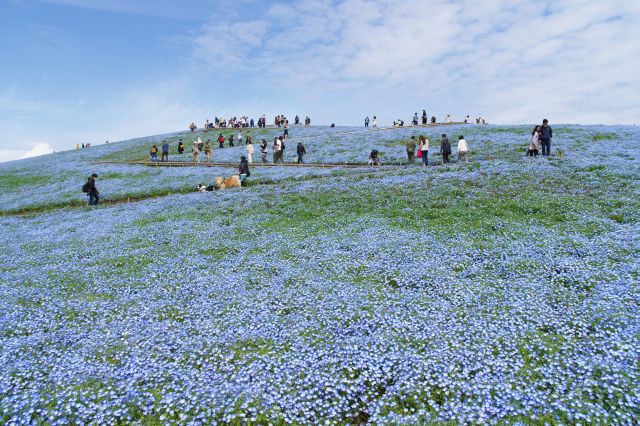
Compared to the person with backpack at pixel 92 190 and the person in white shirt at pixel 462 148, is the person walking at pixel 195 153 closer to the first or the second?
the person with backpack at pixel 92 190

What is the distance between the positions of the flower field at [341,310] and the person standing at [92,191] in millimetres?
6472

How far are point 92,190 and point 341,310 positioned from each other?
88.3ft

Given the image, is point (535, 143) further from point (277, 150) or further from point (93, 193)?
point (93, 193)

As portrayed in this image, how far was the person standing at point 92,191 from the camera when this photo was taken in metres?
30.9

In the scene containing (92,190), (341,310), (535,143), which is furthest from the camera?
(535,143)

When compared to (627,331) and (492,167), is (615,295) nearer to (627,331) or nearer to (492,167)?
(627,331)

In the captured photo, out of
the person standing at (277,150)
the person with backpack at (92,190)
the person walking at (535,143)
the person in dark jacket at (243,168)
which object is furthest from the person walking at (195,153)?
the person walking at (535,143)

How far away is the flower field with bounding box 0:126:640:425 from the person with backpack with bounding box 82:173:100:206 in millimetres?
6316

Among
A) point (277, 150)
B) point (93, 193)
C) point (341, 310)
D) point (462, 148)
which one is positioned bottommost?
point (341, 310)

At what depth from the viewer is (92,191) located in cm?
3123

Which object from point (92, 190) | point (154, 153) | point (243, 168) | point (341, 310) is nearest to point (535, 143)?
point (243, 168)

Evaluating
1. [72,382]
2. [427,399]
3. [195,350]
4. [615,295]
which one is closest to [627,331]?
[615,295]

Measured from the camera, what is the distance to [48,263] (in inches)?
680

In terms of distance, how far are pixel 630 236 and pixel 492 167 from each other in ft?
45.8
